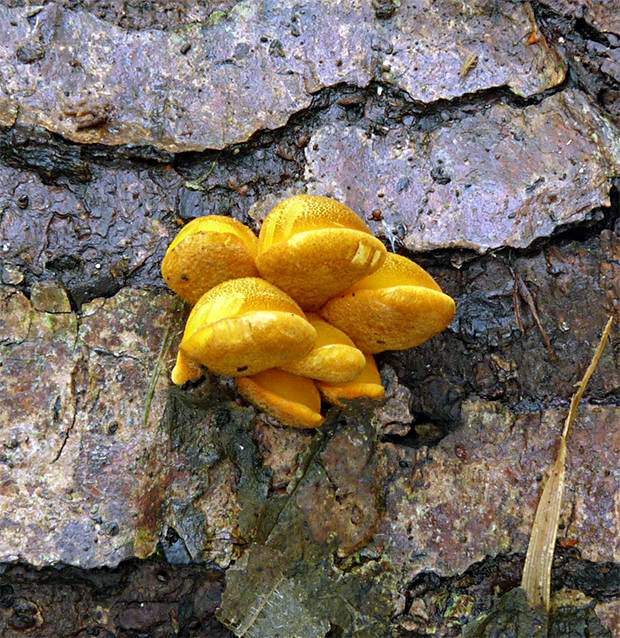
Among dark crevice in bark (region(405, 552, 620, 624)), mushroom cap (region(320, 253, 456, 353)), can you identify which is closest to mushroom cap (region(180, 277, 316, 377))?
mushroom cap (region(320, 253, 456, 353))

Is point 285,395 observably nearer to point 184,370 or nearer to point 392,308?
point 184,370

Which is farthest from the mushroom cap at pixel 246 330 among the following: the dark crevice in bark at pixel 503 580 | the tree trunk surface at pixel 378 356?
the dark crevice in bark at pixel 503 580

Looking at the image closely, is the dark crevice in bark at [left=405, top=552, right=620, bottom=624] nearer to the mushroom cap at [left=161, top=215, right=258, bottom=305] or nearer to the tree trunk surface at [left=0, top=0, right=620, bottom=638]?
the tree trunk surface at [left=0, top=0, right=620, bottom=638]

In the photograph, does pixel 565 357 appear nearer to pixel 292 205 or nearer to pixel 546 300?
pixel 546 300

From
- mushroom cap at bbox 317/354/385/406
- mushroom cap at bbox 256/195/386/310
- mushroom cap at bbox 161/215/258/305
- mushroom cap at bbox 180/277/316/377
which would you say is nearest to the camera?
mushroom cap at bbox 180/277/316/377

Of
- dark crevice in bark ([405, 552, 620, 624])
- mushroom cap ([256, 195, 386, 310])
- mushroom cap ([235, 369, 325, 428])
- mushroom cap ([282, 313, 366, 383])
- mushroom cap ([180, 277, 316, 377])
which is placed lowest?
dark crevice in bark ([405, 552, 620, 624])

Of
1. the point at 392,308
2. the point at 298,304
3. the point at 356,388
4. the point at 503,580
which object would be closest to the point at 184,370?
the point at 298,304

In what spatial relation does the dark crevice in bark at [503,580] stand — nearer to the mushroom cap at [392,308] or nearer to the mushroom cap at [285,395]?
the mushroom cap at [285,395]
